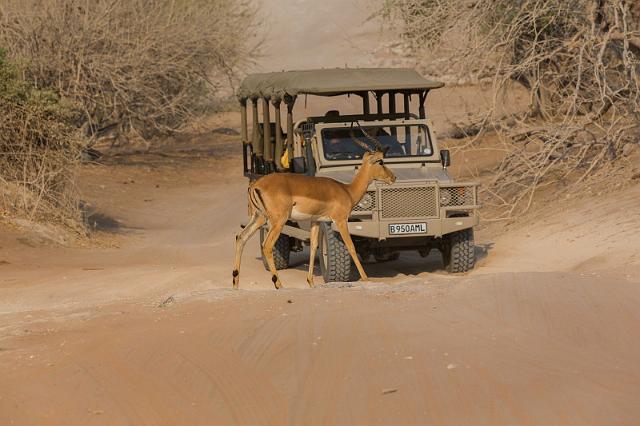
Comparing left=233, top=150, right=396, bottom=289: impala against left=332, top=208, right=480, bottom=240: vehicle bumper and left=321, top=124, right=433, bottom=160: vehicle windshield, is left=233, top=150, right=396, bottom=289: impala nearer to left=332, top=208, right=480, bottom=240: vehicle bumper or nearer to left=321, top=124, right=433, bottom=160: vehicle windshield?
left=332, top=208, right=480, bottom=240: vehicle bumper

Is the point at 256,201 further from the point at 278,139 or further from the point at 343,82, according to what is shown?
the point at 278,139

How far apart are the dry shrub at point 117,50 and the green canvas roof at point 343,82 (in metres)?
10.4

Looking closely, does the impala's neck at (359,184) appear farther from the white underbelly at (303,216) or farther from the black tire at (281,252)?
the black tire at (281,252)

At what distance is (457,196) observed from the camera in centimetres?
Result: 1317

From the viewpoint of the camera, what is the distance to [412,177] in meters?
13.4

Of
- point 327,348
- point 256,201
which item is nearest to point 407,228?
point 256,201

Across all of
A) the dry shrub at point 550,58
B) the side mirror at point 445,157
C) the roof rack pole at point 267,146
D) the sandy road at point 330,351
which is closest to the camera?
the sandy road at point 330,351

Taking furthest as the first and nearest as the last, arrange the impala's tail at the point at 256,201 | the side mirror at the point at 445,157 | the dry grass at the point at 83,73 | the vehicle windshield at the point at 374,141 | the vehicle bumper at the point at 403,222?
the dry grass at the point at 83,73, the vehicle windshield at the point at 374,141, the side mirror at the point at 445,157, the vehicle bumper at the point at 403,222, the impala's tail at the point at 256,201

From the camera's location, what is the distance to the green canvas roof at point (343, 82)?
13844 millimetres

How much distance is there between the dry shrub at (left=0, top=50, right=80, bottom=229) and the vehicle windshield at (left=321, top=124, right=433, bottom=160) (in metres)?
6.58

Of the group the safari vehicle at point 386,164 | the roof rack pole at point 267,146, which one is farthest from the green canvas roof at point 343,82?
the roof rack pole at point 267,146

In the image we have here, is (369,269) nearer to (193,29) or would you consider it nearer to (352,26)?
(193,29)

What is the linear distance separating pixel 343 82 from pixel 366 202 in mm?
1828

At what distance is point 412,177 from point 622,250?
8.28 ft
